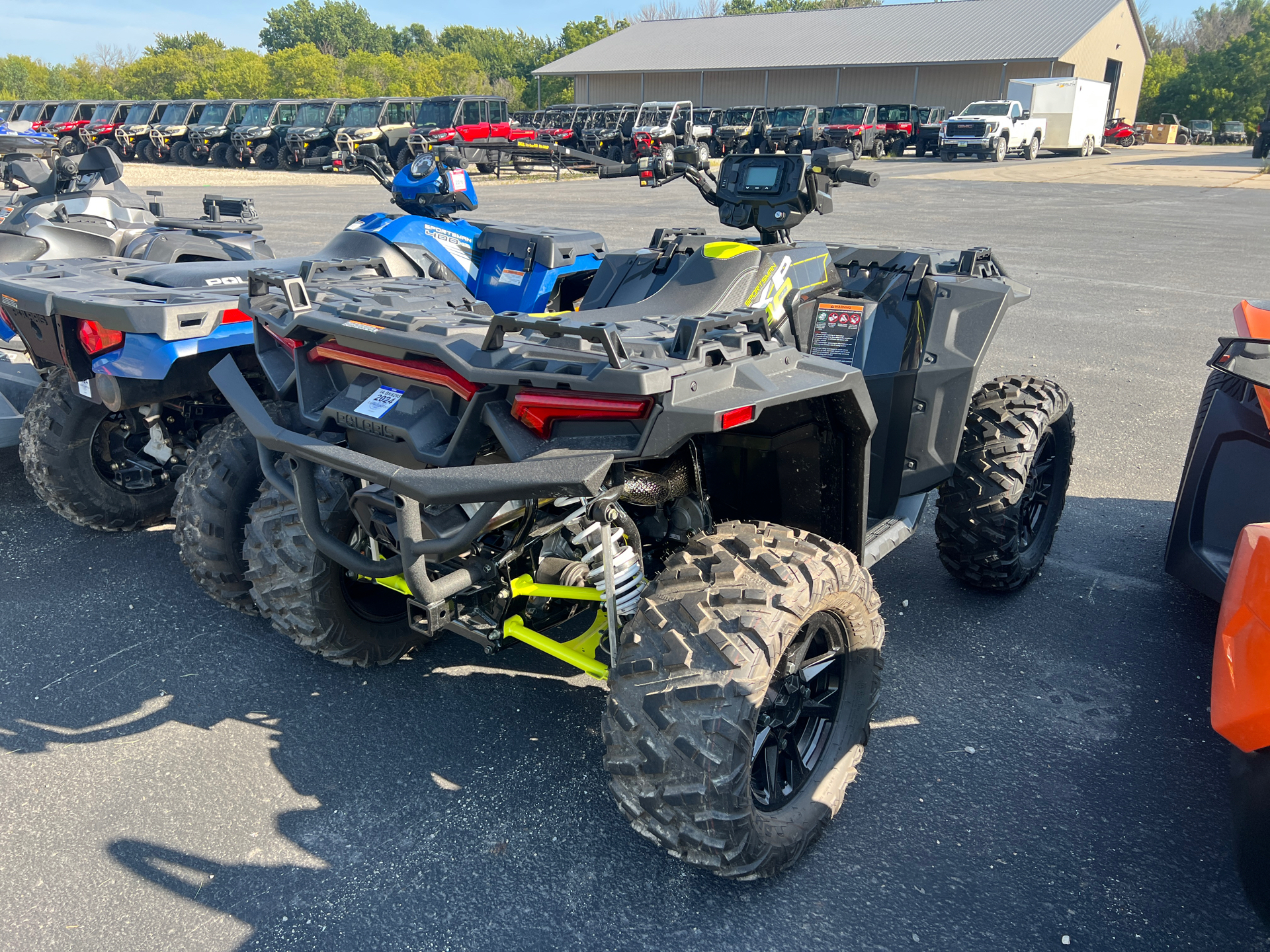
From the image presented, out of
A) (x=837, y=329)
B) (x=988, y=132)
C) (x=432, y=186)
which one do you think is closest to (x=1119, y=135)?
(x=988, y=132)

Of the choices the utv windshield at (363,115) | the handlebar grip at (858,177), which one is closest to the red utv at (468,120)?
the utv windshield at (363,115)

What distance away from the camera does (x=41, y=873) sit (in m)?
2.42

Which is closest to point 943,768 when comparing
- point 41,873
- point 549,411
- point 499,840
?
point 499,840

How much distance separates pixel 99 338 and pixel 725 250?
250cm

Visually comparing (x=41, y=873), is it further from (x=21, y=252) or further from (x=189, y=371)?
(x=21, y=252)

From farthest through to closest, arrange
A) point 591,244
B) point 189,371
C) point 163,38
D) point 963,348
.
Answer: point 163,38 < point 591,244 < point 189,371 < point 963,348

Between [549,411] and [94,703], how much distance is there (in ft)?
6.88

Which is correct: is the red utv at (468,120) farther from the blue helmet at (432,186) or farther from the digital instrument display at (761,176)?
the digital instrument display at (761,176)

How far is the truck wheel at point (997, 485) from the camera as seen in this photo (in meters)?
3.59

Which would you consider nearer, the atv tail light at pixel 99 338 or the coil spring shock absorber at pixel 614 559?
the coil spring shock absorber at pixel 614 559

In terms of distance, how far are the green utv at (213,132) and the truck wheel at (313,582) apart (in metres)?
31.6

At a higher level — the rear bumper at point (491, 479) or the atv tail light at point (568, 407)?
→ the atv tail light at point (568, 407)

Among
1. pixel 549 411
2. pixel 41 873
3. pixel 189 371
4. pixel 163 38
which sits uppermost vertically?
pixel 163 38

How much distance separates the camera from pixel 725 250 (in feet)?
10.4
